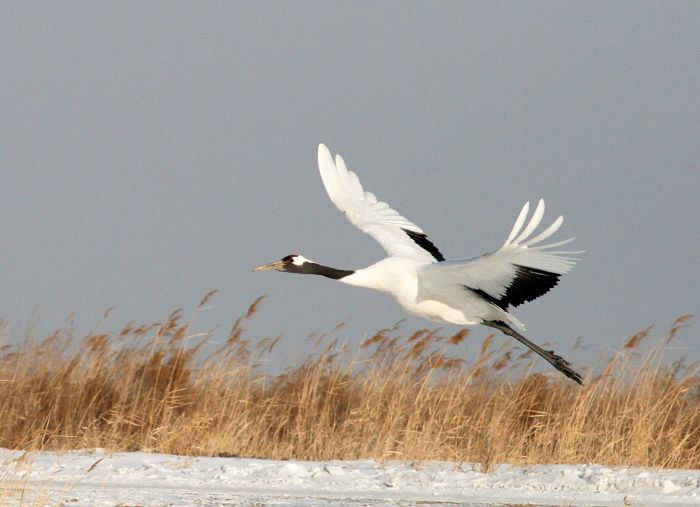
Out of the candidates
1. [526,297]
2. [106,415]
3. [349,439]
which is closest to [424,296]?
[526,297]

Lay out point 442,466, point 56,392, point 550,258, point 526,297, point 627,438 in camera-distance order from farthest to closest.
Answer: point 56,392 < point 627,438 < point 442,466 < point 526,297 < point 550,258

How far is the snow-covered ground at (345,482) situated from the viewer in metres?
7.43

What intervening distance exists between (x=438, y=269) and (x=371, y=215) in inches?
67.6

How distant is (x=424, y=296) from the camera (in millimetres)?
8070

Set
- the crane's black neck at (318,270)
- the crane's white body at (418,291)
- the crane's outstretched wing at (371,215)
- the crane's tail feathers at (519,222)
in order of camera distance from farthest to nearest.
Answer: the crane's outstretched wing at (371,215) < the crane's black neck at (318,270) < the crane's white body at (418,291) < the crane's tail feathers at (519,222)

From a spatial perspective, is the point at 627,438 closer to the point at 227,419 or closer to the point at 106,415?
the point at 227,419

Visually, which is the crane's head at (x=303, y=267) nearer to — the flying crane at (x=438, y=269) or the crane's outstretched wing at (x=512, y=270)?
the flying crane at (x=438, y=269)

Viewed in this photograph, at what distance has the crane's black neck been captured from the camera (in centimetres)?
868

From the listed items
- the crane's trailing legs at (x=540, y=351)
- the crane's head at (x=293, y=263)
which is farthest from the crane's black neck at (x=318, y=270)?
the crane's trailing legs at (x=540, y=351)

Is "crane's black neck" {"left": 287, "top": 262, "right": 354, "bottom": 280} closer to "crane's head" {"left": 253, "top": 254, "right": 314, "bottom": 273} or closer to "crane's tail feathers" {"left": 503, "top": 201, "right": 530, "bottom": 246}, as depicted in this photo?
"crane's head" {"left": 253, "top": 254, "right": 314, "bottom": 273}

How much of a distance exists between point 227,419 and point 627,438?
12.0 ft

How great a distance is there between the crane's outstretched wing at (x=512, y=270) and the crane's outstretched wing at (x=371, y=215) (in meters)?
0.88

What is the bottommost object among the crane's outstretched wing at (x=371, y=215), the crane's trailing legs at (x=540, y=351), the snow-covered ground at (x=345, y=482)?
the snow-covered ground at (x=345, y=482)

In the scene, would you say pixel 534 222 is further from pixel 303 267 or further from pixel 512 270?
pixel 303 267
